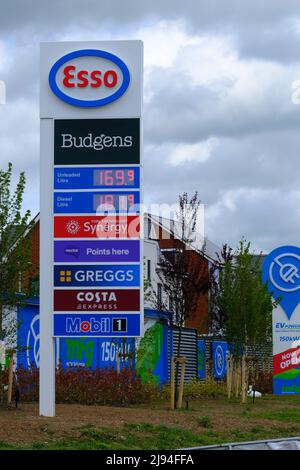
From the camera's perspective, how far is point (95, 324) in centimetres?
2050

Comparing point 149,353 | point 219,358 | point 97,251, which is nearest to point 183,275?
point 149,353

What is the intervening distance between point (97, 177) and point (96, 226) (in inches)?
40.5

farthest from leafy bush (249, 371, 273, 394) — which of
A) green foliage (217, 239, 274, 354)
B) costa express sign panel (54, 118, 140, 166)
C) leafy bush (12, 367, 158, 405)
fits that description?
costa express sign panel (54, 118, 140, 166)

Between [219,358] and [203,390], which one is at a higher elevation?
[219,358]

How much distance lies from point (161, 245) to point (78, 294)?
141ft

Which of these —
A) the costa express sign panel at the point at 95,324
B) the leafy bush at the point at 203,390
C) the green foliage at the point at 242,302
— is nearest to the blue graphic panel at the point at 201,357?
the leafy bush at the point at 203,390

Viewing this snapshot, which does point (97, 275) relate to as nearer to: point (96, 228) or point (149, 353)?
point (96, 228)

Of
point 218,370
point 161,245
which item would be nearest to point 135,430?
point 218,370

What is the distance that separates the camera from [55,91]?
20938mm

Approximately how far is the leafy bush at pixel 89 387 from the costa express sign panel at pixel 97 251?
498cm

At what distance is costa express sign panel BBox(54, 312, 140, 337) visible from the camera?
20.5 m

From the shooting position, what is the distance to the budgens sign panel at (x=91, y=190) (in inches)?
811

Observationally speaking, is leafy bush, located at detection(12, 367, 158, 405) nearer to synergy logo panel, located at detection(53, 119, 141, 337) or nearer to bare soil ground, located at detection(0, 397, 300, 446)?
bare soil ground, located at detection(0, 397, 300, 446)

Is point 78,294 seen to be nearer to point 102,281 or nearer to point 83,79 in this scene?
point 102,281
